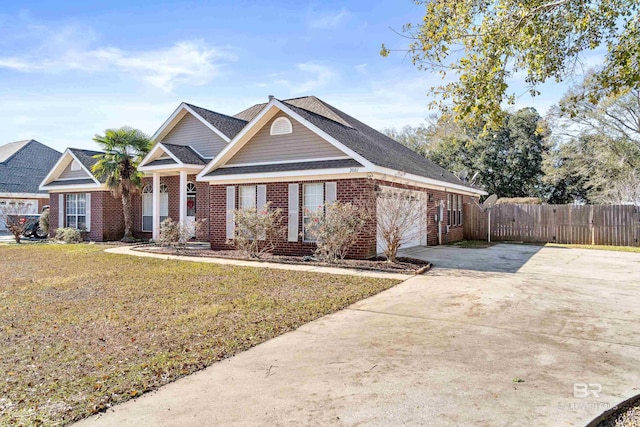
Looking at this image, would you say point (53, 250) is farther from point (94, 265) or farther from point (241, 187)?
point (241, 187)

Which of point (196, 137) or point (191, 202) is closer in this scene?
point (191, 202)

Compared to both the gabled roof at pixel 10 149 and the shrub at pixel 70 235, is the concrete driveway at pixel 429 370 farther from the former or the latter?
the gabled roof at pixel 10 149

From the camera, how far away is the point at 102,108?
17156 millimetres

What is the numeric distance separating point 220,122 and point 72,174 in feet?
29.1

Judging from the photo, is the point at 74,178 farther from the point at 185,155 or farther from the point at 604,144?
the point at 604,144

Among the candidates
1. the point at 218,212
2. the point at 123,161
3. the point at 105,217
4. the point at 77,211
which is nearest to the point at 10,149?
the point at 77,211

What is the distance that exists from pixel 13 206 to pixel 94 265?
44.6 feet

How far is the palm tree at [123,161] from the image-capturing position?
18969 mm

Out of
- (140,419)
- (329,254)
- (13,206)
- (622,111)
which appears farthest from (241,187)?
(622,111)

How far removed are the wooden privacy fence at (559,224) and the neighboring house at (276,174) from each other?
2252 mm

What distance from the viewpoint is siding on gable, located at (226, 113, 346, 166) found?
13789 millimetres

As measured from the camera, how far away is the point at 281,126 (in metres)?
14.5

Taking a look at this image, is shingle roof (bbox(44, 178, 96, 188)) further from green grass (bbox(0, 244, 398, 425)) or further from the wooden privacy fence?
the wooden privacy fence

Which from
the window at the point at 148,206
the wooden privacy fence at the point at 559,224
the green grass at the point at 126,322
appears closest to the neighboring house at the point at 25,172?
the window at the point at 148,206
